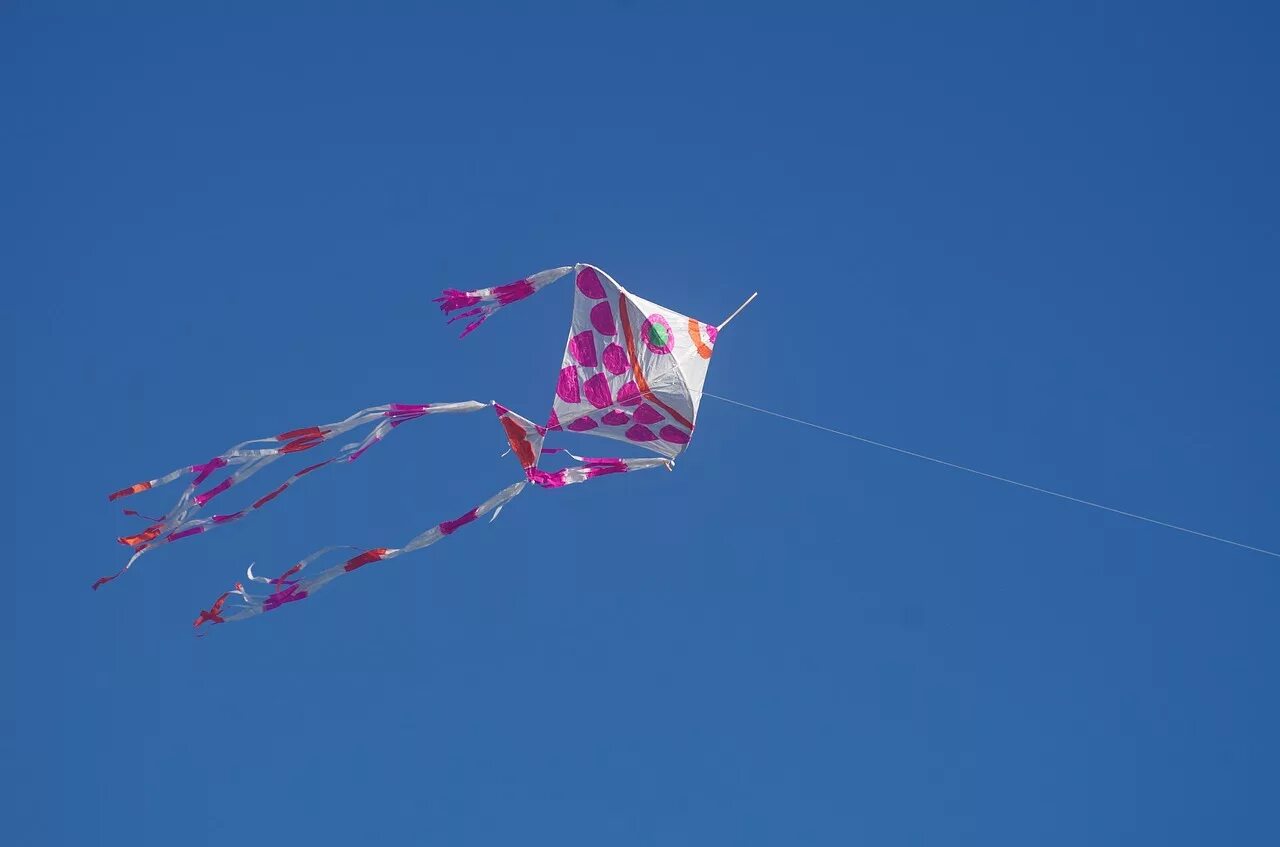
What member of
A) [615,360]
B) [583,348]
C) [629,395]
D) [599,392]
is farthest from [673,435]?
[583,348]

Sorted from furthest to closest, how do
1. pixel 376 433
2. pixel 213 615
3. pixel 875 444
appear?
pixel 875 444 → pixel 376 433 → pixel 213 615

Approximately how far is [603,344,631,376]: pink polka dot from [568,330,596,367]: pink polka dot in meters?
0.20

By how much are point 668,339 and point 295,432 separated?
5014mm

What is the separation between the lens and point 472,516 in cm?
1650

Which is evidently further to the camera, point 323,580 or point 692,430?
point 692,430

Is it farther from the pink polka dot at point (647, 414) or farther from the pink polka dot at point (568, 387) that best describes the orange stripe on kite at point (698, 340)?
the pink polka dot at point (568, 387)

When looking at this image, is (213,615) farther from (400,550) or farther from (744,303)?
(744,303)

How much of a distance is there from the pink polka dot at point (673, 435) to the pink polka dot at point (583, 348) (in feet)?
4.30

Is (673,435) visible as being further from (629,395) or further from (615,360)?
(615,360)

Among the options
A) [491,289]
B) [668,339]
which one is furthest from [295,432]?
[668,339]

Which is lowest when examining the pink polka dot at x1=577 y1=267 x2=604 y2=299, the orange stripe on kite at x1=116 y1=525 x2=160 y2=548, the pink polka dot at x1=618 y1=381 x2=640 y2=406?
the orange stripe on kite at x1=116 y1=525 x2=160 y2=548

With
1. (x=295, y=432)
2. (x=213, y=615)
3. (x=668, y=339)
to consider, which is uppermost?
(x=668, y=339)

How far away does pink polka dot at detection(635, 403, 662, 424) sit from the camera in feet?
61.5

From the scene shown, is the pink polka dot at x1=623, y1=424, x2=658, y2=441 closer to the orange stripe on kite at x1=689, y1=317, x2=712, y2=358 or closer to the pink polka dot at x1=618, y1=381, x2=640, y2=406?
the pink polka dot at x1=618, y1=381, x2=640, y2=406
